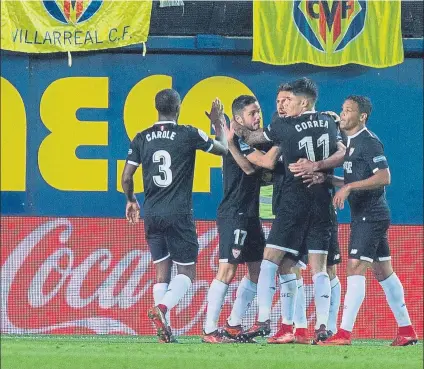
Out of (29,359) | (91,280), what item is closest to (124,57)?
(91,280)

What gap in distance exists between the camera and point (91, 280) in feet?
41.1

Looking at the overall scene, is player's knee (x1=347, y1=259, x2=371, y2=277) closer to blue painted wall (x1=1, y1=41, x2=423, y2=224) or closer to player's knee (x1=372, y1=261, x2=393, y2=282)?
player's knee (x1=372, y1=261, x2=393, y2=282)

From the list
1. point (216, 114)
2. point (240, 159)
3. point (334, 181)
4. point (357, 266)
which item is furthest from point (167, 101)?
point (357, 266)

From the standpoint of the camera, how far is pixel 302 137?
31.0 ft

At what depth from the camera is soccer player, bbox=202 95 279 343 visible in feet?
32.0

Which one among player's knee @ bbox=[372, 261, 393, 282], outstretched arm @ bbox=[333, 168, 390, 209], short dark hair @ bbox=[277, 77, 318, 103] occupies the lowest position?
player's knee @ bbox=[372, 261, 393, 282]

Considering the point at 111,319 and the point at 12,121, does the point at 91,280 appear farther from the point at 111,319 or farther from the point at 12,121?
the point at 12,121

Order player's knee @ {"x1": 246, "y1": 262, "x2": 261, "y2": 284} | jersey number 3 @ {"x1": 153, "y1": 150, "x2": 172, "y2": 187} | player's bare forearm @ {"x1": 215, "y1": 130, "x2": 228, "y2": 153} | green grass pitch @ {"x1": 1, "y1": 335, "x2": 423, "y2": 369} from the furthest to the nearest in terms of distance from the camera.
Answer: player's knee @ {"x1": 246, "y1": 262, "x2": 261, "y2": 284}
player's bare forearm @ {"x1": 215, "y1": 130, "x2": 228, "y2": 153}
jersey number 3 @ {"x1": 153, "y1": 150, "x2": 172, "y2": 187}
green grass pitch @ {"x1": 1, "y1": 335, "x2": 423, "y2": 369}

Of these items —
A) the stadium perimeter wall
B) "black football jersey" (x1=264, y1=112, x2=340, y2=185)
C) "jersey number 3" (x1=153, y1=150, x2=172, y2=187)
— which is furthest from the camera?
the stadium perimeter wall

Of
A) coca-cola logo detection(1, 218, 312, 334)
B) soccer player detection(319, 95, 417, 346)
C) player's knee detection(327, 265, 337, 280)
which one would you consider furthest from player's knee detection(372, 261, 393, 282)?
coca-cola logo detection(1, 218, 312, 334)

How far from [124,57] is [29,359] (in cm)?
526

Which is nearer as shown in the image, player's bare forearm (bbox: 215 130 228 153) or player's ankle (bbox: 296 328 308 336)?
player's ankle (bbox: 296 328 308 336)

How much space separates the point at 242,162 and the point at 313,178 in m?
0.55

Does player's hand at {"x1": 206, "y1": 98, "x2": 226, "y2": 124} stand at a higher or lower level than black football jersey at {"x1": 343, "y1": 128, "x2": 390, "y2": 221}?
higher
